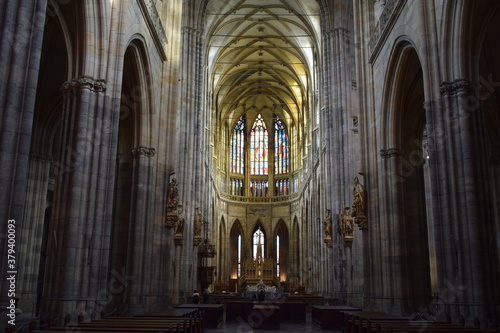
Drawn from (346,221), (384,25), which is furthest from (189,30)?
(346,221)

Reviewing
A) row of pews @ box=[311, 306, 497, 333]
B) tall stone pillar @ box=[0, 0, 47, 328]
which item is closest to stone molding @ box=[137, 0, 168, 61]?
tall stone pillar @ box=[0, 0, 47, 328]

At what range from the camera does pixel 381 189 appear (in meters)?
17.9

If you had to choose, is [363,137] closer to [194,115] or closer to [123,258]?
[123,258]

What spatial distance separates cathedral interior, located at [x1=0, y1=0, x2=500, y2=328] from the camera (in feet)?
36.9

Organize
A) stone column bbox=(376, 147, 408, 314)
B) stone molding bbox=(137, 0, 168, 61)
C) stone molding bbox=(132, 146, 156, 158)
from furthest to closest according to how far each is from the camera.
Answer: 1. stone molding bbox=(132, 146, 156, 158)
2. stone molding bbox=(137, 0, 168, 61)
3. stone column bbox=(376, 147, 408, 314)

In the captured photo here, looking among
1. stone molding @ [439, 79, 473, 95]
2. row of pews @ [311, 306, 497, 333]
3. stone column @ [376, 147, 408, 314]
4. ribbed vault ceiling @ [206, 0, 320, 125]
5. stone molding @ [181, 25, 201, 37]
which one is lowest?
row of pews @ [311, 306, 497, 333]

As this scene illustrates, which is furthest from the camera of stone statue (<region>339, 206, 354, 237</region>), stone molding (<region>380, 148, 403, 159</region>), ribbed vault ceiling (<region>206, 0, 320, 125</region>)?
ribbed vault ceiling (<region>206, 0, 320, 125</region>)

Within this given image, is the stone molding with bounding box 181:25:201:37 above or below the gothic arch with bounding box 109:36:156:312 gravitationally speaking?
above

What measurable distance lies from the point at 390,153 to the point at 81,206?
1088cm

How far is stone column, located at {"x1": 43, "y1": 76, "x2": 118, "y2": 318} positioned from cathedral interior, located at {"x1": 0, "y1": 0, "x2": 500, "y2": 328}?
37 mm

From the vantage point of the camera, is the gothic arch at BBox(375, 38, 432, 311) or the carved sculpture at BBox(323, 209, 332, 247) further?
the carved sculpture at BBox(323, 209, 332, 247)

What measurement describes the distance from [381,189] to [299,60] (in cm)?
2706

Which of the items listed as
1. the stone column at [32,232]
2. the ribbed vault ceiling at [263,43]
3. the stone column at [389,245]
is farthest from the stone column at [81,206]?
the ribbed vault ceiling at [263,43]

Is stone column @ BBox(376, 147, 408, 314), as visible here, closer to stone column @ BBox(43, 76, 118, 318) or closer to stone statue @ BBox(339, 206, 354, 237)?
stone statue @ BBox(339, 206, 354, 237)
